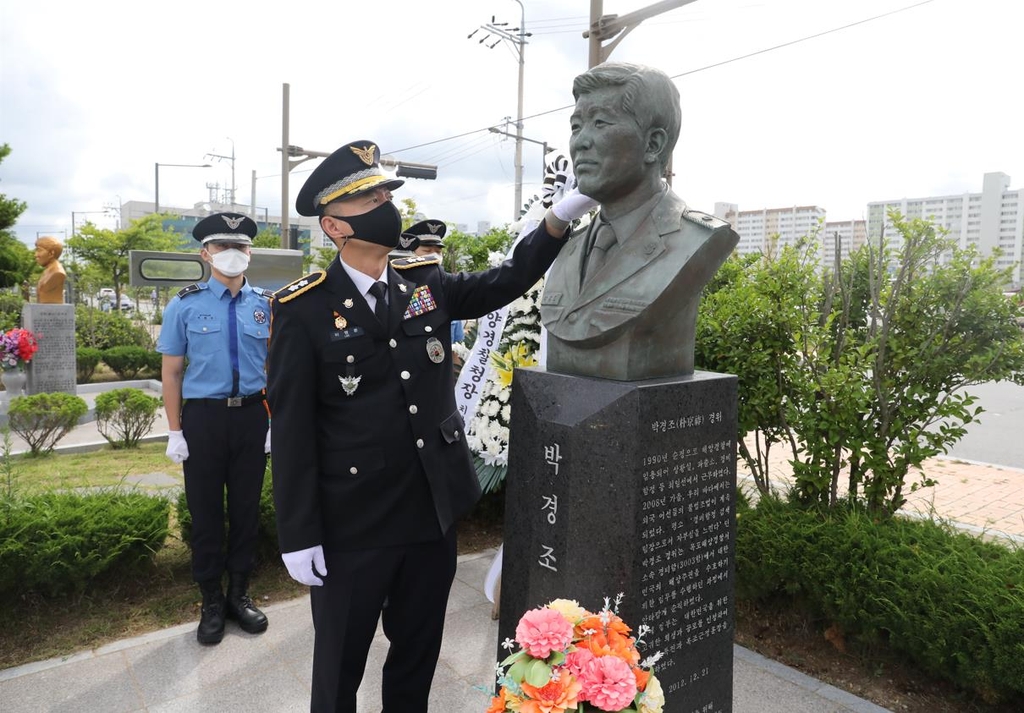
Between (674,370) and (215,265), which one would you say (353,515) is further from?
(215,265)

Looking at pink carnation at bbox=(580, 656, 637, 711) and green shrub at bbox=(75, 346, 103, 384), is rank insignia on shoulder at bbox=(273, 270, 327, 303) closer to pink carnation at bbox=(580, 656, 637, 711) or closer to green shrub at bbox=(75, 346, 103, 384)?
pink carnation at bbox=(580, 656, 637, 711)

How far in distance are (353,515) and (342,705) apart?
2.19 feet

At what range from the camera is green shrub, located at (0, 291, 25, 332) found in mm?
15887

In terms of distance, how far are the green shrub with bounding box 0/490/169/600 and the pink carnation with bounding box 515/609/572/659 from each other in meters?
3.11

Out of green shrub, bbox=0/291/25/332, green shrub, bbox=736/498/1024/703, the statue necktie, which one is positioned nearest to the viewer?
the statue necktie

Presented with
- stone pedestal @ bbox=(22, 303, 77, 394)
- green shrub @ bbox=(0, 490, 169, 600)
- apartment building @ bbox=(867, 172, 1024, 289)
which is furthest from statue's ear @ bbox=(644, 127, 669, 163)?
apartment building @ bbox=(867, 172, 1024, 289)

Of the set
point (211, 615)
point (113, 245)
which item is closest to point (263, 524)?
point (211, 615)

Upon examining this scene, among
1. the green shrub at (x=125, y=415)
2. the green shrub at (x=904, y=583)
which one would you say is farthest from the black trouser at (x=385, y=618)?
the green shrub at (x=125, y=415)

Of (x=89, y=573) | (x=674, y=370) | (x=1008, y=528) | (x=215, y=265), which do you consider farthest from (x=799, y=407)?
(x=89, y=573)

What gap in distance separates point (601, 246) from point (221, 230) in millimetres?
2377

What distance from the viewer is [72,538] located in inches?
149

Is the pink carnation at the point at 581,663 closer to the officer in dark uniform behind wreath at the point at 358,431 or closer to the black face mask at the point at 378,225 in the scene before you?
the officer in dark uniform behind wreath at the point at 358,431

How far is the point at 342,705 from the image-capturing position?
7.91 feet

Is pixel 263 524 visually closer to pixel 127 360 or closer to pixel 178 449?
pixel 178 449
